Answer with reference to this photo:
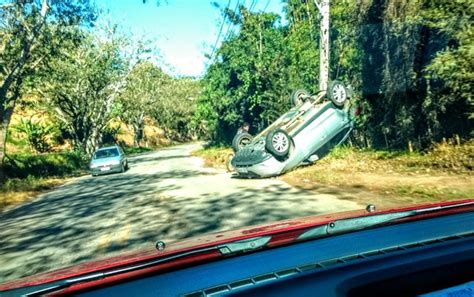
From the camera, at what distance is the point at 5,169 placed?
72.0 feet

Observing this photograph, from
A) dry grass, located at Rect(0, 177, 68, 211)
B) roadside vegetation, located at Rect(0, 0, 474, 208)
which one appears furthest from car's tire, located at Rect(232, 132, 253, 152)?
dry grass, located at Rect(0, 177, 68, 211)

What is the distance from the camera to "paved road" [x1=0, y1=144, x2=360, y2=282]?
7066 millimetres

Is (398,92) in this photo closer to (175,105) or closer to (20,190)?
(20,190)

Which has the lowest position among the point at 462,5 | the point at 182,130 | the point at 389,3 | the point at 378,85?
the point at 182,130

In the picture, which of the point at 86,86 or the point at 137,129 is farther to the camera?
the point at 137,129

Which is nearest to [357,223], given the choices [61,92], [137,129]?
[61,92]

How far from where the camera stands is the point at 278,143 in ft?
44.9

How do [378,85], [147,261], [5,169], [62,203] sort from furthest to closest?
[5,169] → [378,85] → [62,203] → [147,261]

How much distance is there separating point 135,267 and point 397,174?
11.2 m

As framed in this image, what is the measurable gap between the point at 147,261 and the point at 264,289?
0.83 metres

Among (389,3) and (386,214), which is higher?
(389,3)

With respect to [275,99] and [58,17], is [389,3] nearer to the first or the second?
[275,99]

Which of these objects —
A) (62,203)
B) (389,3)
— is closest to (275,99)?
(389,3)

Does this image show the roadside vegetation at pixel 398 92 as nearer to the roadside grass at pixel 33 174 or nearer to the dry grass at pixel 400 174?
the dry grass at pixel 400 174
